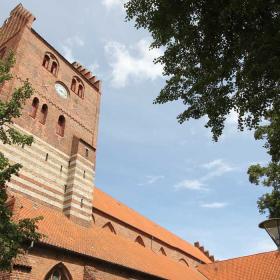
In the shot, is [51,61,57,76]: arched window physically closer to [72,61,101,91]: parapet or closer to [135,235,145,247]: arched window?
[72,61,101,91]: parapet

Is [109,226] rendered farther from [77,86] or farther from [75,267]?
[77,86]

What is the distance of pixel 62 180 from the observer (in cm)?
1906

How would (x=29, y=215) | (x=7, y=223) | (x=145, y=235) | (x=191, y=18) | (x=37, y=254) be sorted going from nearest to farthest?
(x=191, y=18)
(x=7, y=223)
(x=37, y=254)
(x=29, y=215)
(x=145, y=235)

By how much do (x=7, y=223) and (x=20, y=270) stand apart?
4362mm

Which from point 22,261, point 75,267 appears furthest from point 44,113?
point 22,261

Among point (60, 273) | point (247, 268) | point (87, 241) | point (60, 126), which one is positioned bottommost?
point (60, 273)

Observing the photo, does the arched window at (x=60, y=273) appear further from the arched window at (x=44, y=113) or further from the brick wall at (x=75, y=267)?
the arched window at (x=44, y=113)

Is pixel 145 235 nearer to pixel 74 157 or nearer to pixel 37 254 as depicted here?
pixel 74 157

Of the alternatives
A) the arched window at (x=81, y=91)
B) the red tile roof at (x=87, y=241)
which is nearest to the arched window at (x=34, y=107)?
the arched window at (x=81, y=91)

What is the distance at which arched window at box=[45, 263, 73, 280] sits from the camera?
1423 centimetres

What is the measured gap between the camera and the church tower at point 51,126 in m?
17.5

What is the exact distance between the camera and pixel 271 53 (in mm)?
6977

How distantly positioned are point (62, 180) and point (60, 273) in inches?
227

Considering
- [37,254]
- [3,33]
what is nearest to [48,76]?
[3,33]
